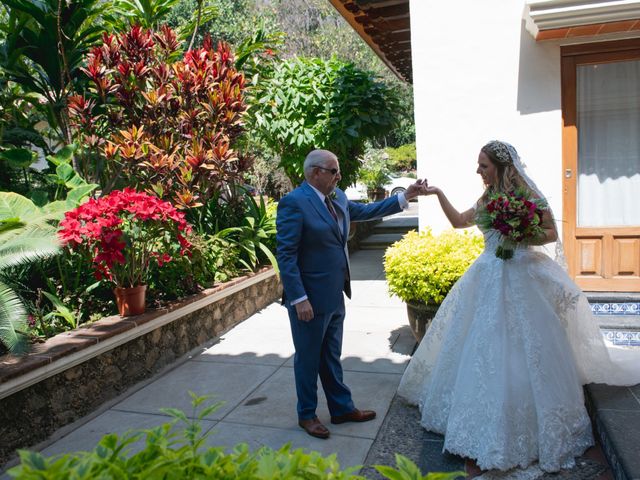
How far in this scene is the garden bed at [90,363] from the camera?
11.2ft

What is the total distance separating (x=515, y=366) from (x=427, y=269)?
59.9 inches

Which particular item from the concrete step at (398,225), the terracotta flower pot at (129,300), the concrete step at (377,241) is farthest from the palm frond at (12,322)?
the concrete step at (398,225)

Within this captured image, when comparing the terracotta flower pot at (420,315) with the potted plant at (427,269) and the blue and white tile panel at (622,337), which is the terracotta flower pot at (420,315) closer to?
the potted plant at (427,269)

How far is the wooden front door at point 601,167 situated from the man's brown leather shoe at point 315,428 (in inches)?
136

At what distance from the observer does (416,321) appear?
4824mm

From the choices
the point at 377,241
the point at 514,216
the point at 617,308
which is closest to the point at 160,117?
the point at 514,216

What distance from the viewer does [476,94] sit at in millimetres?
5707

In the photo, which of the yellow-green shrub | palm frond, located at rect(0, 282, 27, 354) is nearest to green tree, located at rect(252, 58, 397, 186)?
the yellow-green shrub

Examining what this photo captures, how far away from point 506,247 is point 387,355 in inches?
82.6

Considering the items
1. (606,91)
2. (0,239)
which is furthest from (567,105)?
(0,239)

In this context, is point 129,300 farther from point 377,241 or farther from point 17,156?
point 377,241

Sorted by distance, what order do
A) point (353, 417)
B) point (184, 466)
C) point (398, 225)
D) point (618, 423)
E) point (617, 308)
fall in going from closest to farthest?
point (184, 466)
point (618, 423)
point (353, 417)
point (617, 308)
point (398, 225)

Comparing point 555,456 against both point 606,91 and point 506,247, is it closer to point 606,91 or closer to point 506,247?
point 506,247

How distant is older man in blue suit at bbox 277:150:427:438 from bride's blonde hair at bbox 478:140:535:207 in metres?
1.01
